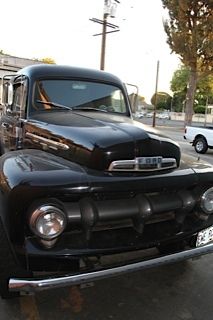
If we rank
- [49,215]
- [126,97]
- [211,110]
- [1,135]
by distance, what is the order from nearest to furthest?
1. [49,215]
2. [126,97]
3. [1,135]
4. [211,110]

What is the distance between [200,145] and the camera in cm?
1548

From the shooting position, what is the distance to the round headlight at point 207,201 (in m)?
3.51

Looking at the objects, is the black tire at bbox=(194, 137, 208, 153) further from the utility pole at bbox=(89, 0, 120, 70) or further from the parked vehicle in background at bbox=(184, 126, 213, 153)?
the utility pole at bbox=(89, 0, 120, 70)

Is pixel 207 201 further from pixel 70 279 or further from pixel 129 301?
pixel 70 279

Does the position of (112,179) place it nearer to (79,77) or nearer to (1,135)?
(79,77)

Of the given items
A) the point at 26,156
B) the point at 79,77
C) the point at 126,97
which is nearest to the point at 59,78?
the point at 79,77

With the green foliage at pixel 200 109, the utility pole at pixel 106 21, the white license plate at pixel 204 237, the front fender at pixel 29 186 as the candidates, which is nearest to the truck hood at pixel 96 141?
the front fender at pixel 29 186

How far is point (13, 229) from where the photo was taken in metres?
2.77

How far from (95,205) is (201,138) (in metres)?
13.3

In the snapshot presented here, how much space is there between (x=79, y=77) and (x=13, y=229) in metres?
2.57

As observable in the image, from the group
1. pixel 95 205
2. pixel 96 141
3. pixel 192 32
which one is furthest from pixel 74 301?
pixel 192 32

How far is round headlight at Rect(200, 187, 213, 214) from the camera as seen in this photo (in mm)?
3512

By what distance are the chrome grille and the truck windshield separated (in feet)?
4.96

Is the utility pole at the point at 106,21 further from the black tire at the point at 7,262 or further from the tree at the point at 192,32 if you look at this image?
the black tire at the point at 7,262
